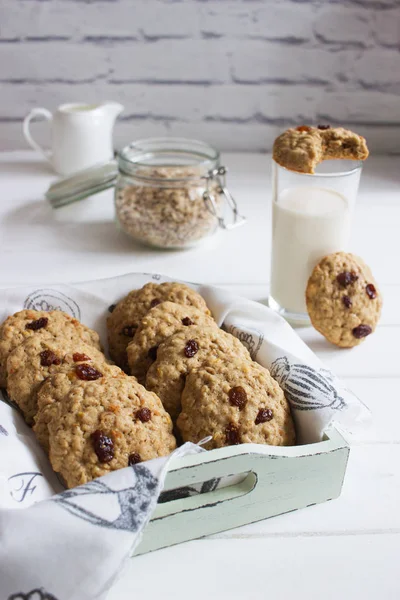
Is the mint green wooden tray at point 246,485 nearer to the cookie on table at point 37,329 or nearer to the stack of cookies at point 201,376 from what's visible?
the stack of cookies at point 201,376

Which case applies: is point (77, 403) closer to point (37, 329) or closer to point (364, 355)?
point (37, 329)

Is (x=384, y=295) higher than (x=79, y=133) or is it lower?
lower

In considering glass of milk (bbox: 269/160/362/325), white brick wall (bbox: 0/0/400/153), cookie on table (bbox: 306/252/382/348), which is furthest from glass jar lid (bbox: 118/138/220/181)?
cookie on table (bbox: 306/252/382/348)

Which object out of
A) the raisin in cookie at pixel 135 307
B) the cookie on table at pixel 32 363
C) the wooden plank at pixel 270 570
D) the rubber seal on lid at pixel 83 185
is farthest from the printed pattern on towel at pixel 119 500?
the rubber seal on lid at pixel 83 185

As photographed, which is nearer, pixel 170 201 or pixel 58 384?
pixel 58 384

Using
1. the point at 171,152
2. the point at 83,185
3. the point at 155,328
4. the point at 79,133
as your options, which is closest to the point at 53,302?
the point at 155,328

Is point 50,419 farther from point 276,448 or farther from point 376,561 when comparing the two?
point 376,561

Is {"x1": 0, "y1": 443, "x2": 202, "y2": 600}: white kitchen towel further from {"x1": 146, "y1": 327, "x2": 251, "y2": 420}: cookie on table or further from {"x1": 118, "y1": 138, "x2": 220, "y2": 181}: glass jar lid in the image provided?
{"x1": 118, "y1": 138, "x2": 220, "y2": 181}: glass jar lid
